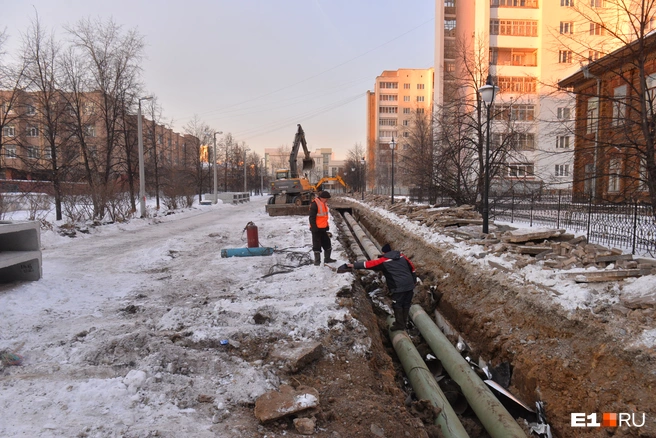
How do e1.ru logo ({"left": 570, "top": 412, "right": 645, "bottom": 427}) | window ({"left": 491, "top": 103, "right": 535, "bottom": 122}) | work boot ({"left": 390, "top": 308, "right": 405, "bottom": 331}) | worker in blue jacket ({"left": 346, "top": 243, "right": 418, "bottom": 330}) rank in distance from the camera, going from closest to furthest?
e1.ru logo ({"left": 570, "top": 412, "right": 645, "bottom": 427}) → worker in blue jacket ({"left": 346, "top": 243, "right": 418, "bottom": 330}) → work boot ({"left": 390, "top": 308, "right": 405, "bottom": 331}) → window ({"left": 491, "top": 103, "right": 535, "bottom": 122})

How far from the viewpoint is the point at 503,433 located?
13.2ft

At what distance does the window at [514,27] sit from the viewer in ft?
128

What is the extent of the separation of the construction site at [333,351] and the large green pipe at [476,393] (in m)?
0.02

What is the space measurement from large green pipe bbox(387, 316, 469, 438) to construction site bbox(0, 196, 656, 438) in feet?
0.08

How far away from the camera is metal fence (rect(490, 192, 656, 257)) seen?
27.3 ft

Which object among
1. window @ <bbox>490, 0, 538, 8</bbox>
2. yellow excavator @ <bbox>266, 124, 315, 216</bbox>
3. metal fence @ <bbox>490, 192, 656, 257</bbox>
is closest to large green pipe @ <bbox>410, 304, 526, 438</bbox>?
metal fence @ <bbox>490, 192, 656, 257</bbox>

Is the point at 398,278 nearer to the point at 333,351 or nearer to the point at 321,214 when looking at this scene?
the point at 333,351

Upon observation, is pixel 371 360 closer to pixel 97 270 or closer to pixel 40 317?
pixel 40 317

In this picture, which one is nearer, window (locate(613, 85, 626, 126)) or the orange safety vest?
window (locate(613, 85, 626, 126))

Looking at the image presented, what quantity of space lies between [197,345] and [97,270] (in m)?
5.13

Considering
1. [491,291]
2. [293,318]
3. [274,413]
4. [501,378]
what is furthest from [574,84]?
[274,413]

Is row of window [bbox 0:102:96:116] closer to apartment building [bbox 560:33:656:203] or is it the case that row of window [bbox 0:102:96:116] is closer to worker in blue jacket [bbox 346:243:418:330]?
worker in blue jacket [bbox 346:243:418:330]

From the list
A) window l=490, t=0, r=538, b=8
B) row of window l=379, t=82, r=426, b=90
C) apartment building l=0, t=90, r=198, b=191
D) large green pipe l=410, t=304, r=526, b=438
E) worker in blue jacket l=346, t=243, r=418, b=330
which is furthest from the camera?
row of window l=379, t=82, r=426, b=90

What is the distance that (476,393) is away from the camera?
4562 millimetres
